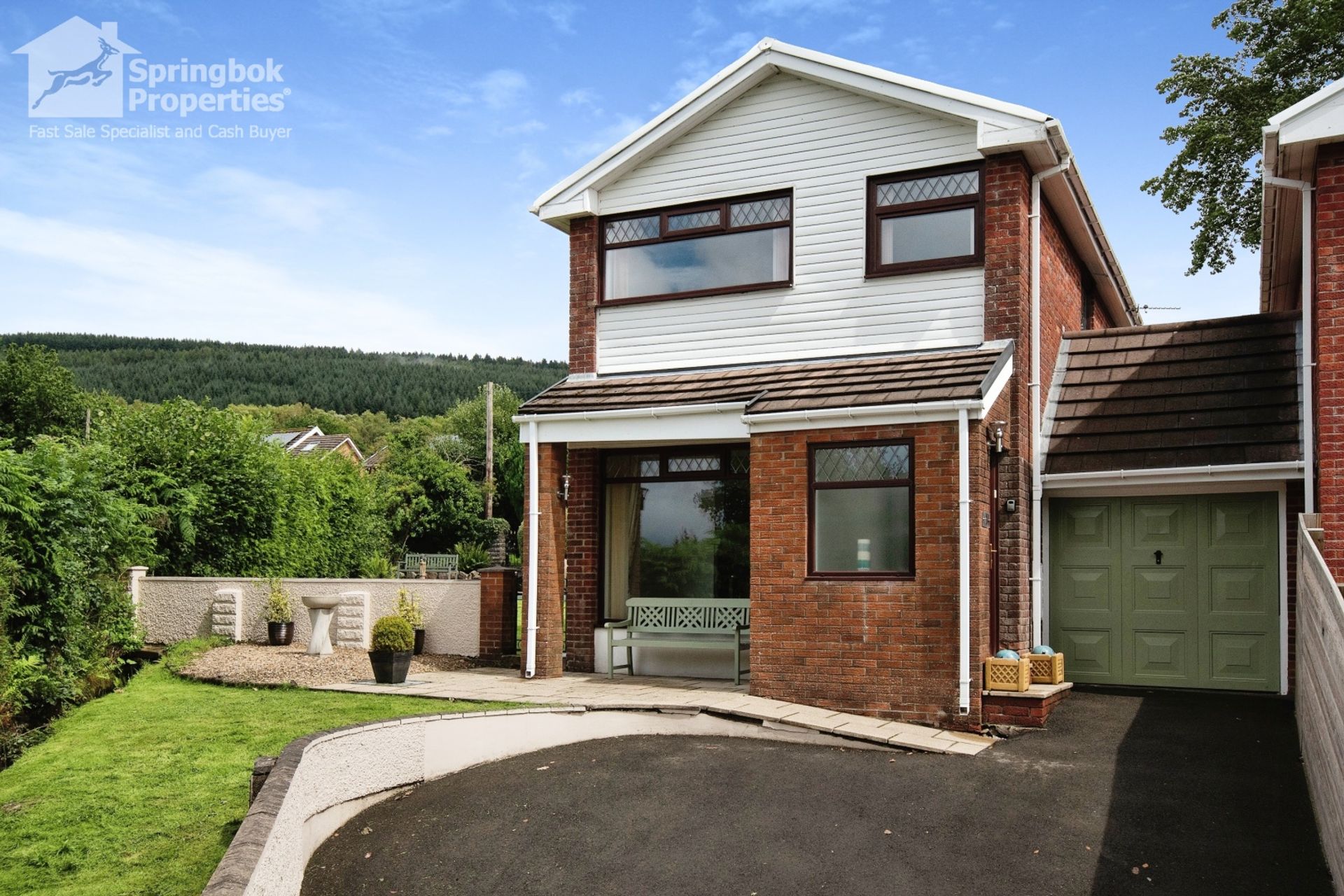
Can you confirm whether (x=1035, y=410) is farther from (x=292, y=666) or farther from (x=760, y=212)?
(x=292, y=666)

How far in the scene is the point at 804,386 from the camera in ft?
34.4

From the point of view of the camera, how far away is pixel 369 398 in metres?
95.8

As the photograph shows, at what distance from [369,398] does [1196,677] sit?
3587 inches

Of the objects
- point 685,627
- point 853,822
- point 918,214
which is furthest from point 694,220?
point 853,822

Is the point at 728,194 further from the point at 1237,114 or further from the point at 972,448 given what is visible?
the point at 1237,114

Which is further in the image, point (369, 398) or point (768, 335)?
point (369, 398)

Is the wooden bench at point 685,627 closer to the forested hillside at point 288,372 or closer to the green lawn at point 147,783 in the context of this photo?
the green lawn at point 147,783

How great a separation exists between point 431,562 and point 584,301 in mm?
27211

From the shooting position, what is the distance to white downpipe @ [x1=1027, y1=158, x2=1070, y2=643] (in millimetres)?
10836

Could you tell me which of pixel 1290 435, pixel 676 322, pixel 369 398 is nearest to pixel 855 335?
pixel 676 322

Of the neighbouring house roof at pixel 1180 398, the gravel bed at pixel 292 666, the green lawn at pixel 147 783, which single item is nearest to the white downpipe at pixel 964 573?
the neighbouring house roof at pixel 1180 398

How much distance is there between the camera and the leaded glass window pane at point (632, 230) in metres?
12.3

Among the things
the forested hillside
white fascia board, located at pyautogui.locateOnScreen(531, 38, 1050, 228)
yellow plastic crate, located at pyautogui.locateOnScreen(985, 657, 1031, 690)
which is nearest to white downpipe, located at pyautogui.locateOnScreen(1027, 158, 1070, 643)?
white fascia board, located at pyautogui.locateOnScreen(531, 38, 1050, 228)

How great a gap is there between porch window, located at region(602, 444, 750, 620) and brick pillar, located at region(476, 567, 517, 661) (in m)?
1.26
